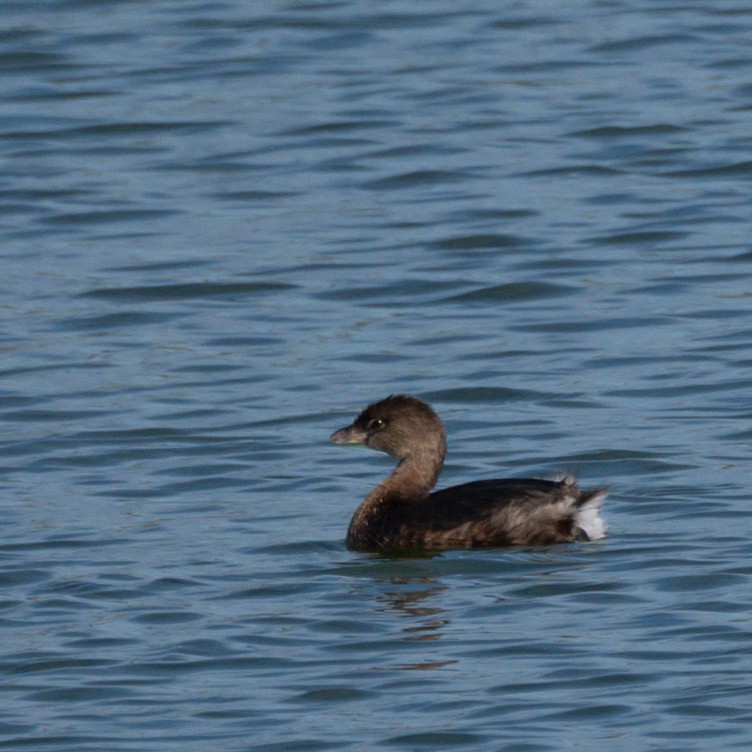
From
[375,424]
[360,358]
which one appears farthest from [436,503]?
[360,358]

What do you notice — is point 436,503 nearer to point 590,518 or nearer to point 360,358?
point 590,518

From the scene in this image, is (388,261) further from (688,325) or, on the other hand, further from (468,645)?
(468,645)

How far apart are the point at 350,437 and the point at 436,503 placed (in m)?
0.76

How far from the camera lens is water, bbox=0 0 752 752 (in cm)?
801

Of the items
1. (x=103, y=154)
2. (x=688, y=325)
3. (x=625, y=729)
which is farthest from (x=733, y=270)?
(x=625, y=729)

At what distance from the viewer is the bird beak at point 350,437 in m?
10.6

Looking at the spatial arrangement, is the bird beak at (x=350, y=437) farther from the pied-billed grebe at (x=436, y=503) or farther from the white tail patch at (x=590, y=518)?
the white tail patch at (x=590, y=518)

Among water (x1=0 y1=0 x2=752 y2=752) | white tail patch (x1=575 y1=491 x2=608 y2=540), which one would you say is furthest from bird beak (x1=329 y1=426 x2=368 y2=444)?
white tail patch (x1=575 y1=491 x2=608 y2=540)

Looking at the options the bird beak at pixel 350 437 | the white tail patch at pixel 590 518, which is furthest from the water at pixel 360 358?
the bird beak at pixel 350 437

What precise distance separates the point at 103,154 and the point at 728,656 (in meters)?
11.3

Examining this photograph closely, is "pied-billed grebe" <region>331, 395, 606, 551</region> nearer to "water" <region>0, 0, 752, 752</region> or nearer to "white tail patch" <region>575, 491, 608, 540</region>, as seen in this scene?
A: "white tail patch" <region>575, 491, 608, 540</region>

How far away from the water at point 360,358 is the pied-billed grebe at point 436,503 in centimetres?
14

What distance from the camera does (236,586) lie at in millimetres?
9273

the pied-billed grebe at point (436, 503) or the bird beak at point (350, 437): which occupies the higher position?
the bird beak at point (350, 437)
